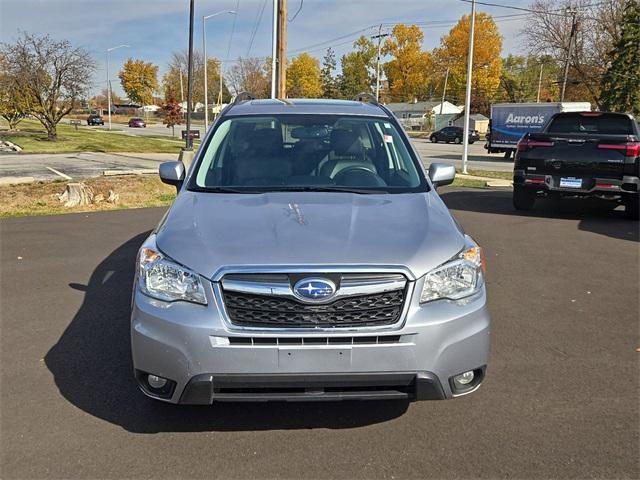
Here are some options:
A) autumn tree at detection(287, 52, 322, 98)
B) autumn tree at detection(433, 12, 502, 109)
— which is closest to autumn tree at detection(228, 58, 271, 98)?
autumn tree at detection(287, 52, 322, 98)

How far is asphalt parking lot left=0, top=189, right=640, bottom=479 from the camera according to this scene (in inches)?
115

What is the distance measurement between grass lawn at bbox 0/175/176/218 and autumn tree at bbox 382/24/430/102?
71.5 m

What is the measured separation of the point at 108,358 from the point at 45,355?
0.48m

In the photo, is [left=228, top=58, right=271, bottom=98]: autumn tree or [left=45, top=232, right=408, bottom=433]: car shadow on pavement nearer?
[left=45, top=232, right=408, bottom=433]: car shadow on pavement

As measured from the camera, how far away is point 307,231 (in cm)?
307

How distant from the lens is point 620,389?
374 centimetres

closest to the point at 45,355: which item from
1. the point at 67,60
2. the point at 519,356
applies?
the point at 519,356

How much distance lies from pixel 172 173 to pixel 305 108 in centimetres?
122

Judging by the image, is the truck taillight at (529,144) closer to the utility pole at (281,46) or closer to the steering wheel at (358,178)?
the steering wheel at (358,178)

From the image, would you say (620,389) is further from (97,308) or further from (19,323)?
(19,323)

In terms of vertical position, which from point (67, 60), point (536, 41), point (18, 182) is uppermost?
point (536, 41)

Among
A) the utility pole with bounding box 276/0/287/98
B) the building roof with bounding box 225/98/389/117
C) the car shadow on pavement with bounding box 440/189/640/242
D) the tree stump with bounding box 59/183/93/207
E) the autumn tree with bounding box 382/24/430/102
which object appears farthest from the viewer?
the autumn tree with bounding box 382/24/430/102

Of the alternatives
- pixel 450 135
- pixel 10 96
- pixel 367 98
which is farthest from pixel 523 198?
pixel 450 135

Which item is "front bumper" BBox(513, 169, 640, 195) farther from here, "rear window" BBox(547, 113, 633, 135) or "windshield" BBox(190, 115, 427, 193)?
"windshield" BBox(190, 115, 427, 193)
